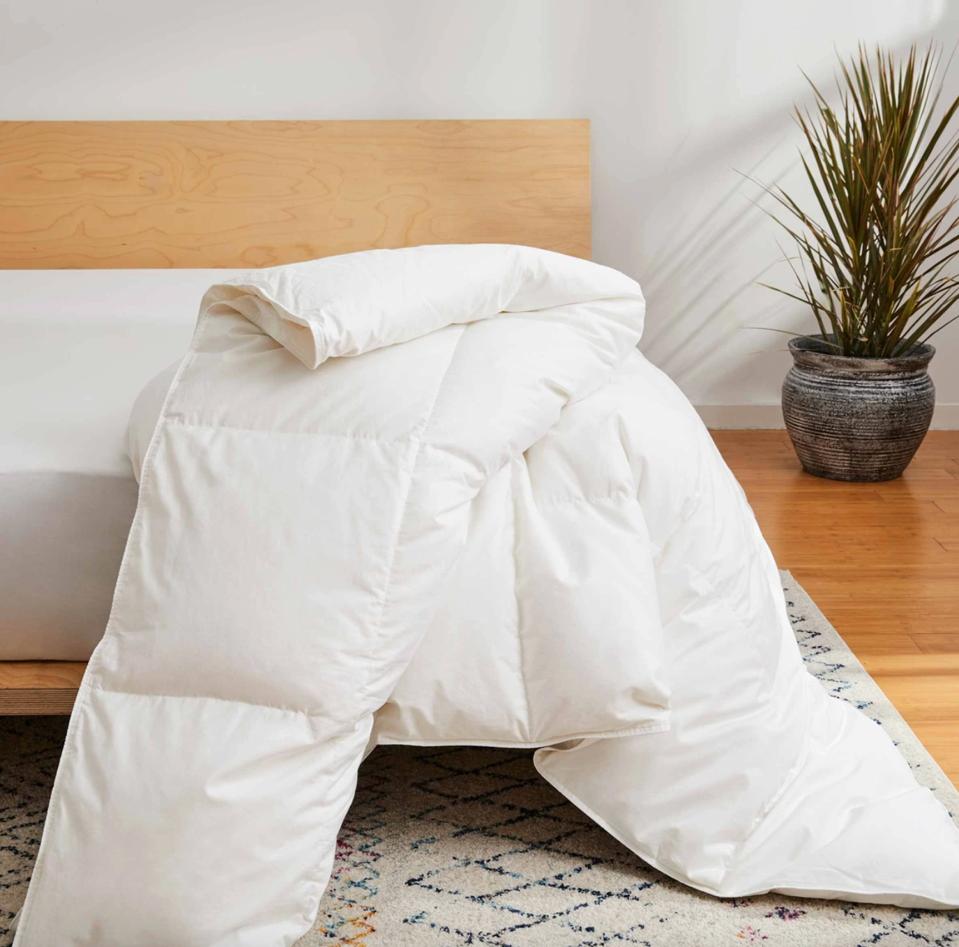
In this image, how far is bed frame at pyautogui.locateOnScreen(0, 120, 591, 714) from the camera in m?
3.38

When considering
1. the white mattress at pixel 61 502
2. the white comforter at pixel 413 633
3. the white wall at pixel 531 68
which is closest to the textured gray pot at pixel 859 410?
the white wall at pixel 531 68

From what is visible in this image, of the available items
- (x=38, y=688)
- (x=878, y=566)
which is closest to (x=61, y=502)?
(x=38, y=688)

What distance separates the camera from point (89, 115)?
351 cm

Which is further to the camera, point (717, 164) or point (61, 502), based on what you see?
point (717, 164)

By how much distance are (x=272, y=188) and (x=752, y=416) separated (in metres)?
1.58

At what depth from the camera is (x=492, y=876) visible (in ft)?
5.09

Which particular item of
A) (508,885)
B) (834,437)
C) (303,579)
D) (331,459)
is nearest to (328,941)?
(508,885)

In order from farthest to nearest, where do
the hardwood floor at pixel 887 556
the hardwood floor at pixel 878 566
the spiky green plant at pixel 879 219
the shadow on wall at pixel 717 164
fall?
1. the shadow on wall at pixel 717 164
2. the spiky green plant at pixel 879 219
3. the hardwood floor at pixel 887 556
4. the hardwood floor at pixel 878 566

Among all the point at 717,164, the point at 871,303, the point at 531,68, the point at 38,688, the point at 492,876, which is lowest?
the point at 492,876

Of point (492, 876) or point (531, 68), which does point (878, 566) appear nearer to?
point (492, 876)

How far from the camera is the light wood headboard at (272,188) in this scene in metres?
3.38

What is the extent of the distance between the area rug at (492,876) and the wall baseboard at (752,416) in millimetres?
1984

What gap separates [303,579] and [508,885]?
0.47 metres

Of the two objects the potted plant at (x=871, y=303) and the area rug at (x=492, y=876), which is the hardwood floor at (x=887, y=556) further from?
the area rug at (x=492, y=876)
